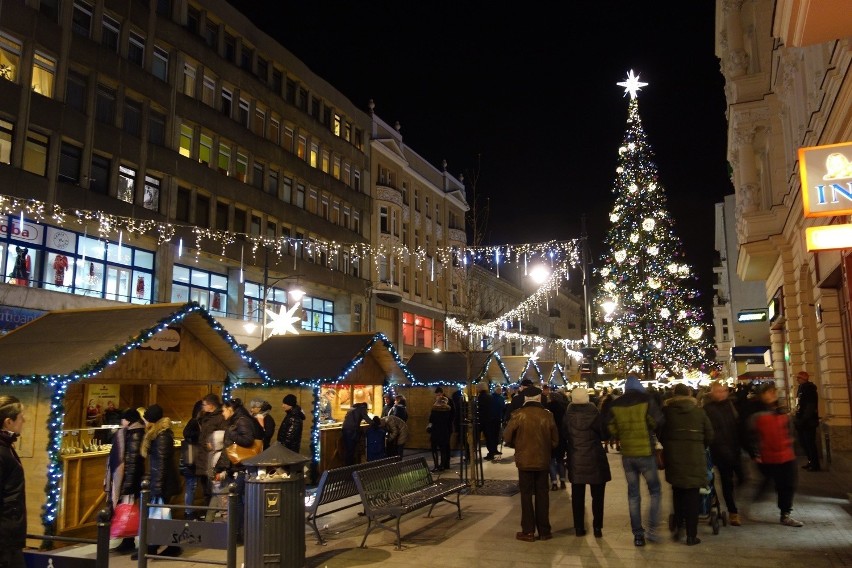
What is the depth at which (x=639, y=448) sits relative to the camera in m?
8.37

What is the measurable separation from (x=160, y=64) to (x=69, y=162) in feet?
23.6

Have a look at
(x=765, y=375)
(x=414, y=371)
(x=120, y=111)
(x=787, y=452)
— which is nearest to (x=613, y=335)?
(x=765, y=375)

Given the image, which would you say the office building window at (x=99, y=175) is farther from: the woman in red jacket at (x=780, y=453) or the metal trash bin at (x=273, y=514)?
the woman in red jacket at (x=780, y=453)

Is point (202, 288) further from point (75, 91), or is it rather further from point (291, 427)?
point (291, 427)

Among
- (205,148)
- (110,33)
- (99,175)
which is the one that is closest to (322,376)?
(99,175)

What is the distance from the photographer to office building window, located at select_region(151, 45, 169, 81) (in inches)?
1163

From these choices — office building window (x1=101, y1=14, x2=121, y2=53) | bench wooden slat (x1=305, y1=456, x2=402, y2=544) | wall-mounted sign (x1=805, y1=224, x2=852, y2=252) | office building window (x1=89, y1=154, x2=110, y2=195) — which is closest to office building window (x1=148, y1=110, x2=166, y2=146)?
office building window (x1=89, y1=154, x2=110, y2=195)

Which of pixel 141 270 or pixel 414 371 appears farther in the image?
pixel 141 270

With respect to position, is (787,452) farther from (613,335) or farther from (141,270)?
(613,335)

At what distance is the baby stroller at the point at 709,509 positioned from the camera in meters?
8.75

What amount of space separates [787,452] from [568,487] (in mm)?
5266

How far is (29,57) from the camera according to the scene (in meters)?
23.4

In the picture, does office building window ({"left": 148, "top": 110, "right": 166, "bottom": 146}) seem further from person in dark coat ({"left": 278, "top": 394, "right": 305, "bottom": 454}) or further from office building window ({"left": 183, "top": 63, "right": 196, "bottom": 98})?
person in dark coat ({"left": 278, "top": 394, "right": 305, "bottom": 454})

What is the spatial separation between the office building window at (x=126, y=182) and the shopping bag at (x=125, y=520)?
20768 millimetres
